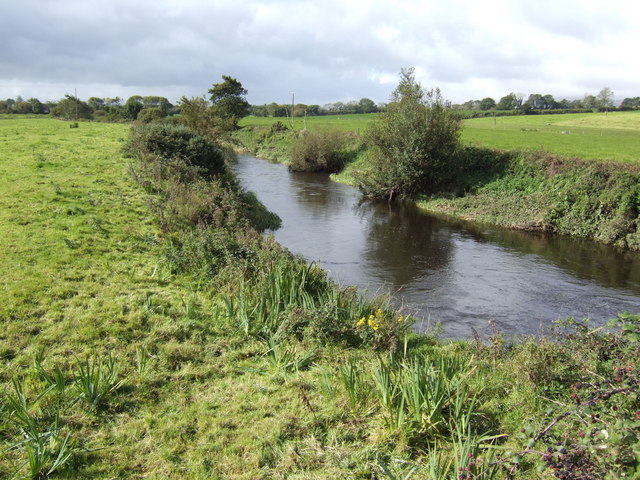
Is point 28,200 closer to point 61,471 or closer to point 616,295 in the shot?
point 61,471

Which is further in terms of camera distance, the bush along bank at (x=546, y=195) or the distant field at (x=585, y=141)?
the distant field at (x=585, y=141)

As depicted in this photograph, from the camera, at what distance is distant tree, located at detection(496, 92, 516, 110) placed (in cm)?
10400

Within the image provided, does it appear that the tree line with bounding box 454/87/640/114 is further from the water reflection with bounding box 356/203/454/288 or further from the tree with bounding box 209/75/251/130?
the water reflection with bounding box 356/203/454/288

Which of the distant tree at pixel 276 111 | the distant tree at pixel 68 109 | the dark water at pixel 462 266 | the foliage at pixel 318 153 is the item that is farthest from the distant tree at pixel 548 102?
the dark water at pixel 462 266

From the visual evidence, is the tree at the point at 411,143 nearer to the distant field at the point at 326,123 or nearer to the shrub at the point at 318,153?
the shrub at the point at 318,153

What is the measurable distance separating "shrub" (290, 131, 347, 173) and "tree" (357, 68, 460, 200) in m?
11.9

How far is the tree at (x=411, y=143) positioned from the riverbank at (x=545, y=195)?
1.17 metres

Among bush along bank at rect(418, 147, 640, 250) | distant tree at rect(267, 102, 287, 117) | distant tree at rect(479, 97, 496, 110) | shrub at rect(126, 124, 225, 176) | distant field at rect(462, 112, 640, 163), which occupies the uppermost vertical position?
distant tree at rect(479, 97, 496, 110)

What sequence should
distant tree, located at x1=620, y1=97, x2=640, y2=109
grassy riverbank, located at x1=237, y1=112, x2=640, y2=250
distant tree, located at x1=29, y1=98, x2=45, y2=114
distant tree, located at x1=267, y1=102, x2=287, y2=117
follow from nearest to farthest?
1. grassy riverbank, located at x1=237, y1=112, x2=640, y2=250
2. distant tree, located at x1=29, y1=98, x2=45, y2=114
3. distant tree, located at x1=620, y1=97, x2=640, y2=109
4. distant tree, located at x1=267, y1=102, x2=287, y2=117

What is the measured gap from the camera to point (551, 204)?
2262cm

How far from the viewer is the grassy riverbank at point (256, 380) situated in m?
4.62

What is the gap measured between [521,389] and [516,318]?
598cm

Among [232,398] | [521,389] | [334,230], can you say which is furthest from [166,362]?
[334,230]

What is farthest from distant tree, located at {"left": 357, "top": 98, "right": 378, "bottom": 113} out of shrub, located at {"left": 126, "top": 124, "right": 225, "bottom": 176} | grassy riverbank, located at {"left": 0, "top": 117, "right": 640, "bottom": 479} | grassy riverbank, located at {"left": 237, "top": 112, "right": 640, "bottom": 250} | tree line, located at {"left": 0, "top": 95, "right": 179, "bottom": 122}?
grassy riverbank, located at {"left": 0, "top": 117, "right": 640, "bottom": 479}
